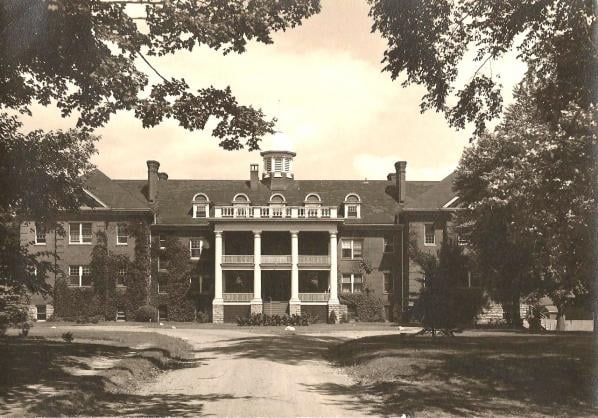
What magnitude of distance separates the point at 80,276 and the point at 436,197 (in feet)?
88.2

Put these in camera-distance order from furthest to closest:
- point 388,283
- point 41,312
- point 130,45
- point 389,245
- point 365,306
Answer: point 389,245 → point 388,283 → point 365,306 → point 41,312 → point 130,45

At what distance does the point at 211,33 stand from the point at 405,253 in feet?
138

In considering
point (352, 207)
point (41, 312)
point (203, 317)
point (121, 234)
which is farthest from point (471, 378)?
point (41, 312)

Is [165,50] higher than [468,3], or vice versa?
[468,3]

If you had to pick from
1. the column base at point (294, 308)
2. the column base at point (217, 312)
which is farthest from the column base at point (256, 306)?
the column base at point (217, 312)

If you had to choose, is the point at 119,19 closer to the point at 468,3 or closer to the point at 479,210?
the point at 468,3

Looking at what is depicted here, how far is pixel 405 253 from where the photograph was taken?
53.5m

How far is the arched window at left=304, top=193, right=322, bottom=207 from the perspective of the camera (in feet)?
175

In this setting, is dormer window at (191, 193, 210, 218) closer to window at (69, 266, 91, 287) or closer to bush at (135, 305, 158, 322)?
bush at (135, 305, 158, 322)

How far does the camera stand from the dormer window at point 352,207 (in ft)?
181

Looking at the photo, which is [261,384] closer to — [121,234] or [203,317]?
[203,317]

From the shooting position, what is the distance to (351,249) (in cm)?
5472

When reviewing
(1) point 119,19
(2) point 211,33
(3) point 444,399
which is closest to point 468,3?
(2) point 211,33

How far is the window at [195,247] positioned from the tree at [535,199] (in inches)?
806
